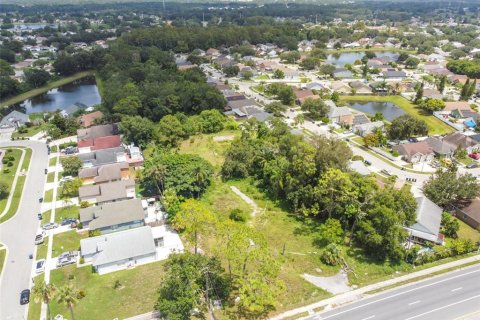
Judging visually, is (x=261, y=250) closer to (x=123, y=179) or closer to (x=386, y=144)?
(x=123, y=179)

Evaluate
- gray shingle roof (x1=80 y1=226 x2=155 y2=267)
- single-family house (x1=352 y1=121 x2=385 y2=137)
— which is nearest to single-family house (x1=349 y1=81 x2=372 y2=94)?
single-family house (x1=352 y1=121 x2=385 y2=137)

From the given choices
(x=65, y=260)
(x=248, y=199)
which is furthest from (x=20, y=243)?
(x=248, y=199)

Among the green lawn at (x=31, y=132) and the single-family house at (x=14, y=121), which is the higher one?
the single-family house at (x=14, y=121)

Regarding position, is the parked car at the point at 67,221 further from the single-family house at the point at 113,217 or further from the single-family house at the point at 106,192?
the single-family house at the point at 106,192

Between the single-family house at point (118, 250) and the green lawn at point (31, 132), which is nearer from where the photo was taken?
the single-family house at point (118, 250)

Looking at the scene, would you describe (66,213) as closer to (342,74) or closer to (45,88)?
(45,88)

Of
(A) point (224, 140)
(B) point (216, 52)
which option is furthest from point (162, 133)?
(B) point (216, 52)

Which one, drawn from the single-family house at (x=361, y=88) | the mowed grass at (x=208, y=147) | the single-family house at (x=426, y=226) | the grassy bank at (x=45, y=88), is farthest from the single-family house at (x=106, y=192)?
the single-family house at (x=361, y=88)
